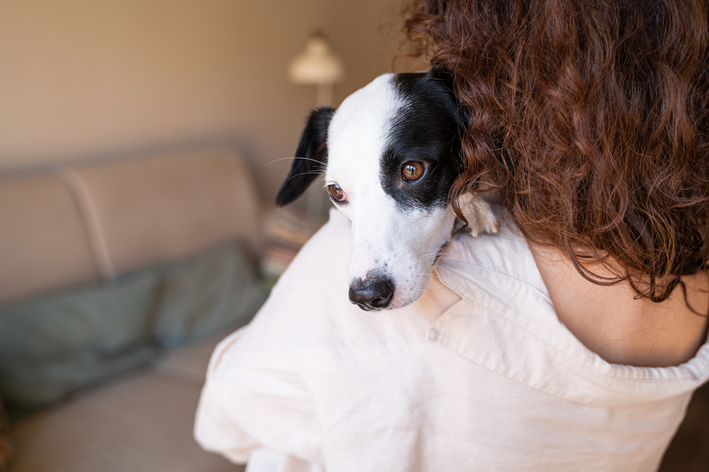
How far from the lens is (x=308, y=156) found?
1011 millimetres

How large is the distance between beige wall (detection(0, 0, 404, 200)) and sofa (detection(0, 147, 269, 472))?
0.52ft

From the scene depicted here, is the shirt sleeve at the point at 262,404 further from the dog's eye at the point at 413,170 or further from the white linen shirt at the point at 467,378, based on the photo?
the dog's eye at the point at 413,170

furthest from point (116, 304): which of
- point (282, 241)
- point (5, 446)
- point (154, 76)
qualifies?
point (154, 76)

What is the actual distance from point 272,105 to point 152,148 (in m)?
0.92

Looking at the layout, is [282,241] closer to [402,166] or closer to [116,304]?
[116,304]

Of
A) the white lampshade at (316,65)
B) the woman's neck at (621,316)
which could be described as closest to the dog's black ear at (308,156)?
the woman's neck at (621,316)

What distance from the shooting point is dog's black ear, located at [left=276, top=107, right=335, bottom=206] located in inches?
38.0

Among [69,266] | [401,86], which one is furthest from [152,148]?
[401,86]

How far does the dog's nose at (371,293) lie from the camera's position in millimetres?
600

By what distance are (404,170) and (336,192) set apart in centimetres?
15

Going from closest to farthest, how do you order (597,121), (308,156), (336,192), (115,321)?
(597,121) < (336,192) < (308,156) < (115,321)

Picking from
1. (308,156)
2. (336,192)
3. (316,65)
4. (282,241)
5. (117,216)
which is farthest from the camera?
(316,65)

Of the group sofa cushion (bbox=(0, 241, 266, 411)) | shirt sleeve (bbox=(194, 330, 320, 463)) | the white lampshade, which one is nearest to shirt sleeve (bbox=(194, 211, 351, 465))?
shirt sleeve (bbox=(194, 330, 320, 463))

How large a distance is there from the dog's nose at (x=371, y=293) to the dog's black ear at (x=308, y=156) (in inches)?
15.8
